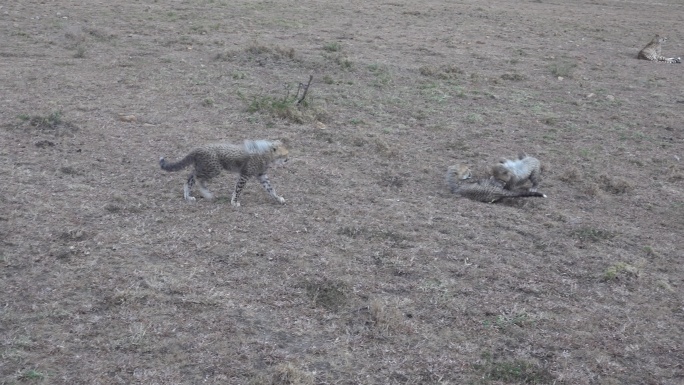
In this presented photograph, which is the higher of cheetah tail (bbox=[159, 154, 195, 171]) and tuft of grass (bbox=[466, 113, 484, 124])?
cheetah tail (bbox=[159, 154, 195, 171])

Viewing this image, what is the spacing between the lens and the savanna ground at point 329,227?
4367 mm

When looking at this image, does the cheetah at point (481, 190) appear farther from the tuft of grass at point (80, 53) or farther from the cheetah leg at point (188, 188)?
the tuft of grass at point (80, 53)

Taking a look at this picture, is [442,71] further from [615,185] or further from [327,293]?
[327,293]

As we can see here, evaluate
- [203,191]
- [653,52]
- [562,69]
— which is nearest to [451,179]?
[203,191]

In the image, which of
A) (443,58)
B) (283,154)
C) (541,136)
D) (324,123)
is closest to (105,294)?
(283,154)

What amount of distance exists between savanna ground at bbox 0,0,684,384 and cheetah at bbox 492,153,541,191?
0.29m

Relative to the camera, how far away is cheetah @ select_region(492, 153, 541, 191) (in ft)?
23.7

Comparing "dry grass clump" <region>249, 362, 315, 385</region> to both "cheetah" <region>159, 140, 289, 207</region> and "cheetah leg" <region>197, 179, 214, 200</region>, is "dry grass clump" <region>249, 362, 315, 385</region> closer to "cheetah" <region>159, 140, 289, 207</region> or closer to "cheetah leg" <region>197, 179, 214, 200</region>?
"cheetah" <region>159, 140, 289, 207</region>

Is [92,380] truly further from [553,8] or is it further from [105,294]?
[553,8]

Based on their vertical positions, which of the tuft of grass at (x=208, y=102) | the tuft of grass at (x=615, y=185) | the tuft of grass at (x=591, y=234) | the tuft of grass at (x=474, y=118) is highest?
the tuft of grass at (x=208, y=102)

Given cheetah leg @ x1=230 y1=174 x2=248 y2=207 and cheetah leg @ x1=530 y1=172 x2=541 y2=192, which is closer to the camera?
cheetah leg @ x1=230 y1=174 x2=248 y2=207

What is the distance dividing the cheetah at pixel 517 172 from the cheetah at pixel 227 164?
2.38 meters

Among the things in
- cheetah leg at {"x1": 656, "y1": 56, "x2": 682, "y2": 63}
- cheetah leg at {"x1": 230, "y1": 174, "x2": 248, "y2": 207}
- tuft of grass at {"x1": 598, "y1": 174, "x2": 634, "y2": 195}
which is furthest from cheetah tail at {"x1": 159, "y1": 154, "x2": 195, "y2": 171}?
cheetah leg at {"x1": 656, "y1": 56, "x2": 682, "y2": 63}

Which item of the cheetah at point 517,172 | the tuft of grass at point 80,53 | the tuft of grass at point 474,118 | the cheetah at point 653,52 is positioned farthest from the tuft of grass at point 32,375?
the cheetah at point 653,52
